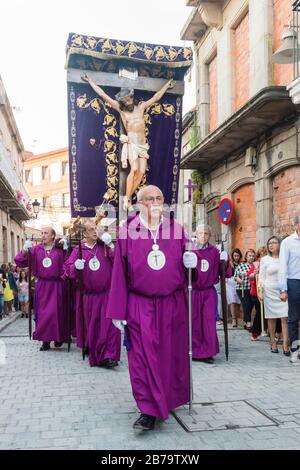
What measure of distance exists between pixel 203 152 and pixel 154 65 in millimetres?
2942

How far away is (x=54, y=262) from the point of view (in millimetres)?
8414

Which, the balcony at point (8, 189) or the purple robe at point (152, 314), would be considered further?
the balcony at point (8, 189)

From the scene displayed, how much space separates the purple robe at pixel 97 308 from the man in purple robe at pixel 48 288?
2.66ft

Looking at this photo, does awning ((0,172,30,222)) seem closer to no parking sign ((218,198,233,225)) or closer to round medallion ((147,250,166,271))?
no parking sign ((218,198,233,225))

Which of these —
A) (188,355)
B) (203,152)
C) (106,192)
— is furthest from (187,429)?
(203,152)

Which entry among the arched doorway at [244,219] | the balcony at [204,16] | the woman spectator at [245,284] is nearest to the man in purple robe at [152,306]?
the woman spectator at [245,284]

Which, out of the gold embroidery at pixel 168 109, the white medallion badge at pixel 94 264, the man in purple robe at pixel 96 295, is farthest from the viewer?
the gold embroidery at pixel 168 109

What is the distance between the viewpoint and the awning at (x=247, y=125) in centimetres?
940

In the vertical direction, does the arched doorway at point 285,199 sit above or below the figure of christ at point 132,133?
below

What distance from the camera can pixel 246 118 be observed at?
1045 centimetres

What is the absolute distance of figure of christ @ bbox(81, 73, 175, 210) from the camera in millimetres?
11117

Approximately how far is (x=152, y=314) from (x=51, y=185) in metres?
49.2

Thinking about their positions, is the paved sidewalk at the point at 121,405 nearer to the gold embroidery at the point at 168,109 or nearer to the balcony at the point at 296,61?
the balcony at the point at 296,61
